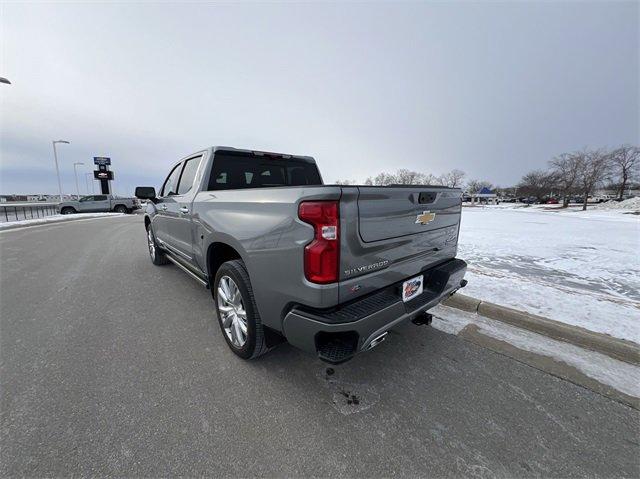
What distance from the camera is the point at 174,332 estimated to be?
3186 millimetres

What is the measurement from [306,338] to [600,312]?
377 centimetres

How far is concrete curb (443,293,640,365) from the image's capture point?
2.67 metres

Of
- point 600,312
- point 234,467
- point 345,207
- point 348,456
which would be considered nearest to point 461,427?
point 348,456

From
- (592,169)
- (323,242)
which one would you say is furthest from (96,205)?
(592,169)

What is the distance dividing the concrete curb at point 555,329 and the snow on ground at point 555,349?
0.07 meters

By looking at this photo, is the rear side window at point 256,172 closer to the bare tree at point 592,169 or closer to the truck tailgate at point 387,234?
the truck tailgate at point 387,234

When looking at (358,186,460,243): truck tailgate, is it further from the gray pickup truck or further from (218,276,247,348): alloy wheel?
(218,276,247,348): alloy wheel

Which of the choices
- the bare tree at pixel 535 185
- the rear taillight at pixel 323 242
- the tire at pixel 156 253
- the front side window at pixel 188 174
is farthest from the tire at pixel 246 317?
the bare tree at pixel 535 185

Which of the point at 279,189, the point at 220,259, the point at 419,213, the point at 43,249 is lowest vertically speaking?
the point at 43,249

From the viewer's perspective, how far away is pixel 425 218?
8.02ft

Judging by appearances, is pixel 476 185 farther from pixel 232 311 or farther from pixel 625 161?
pixel 232 311

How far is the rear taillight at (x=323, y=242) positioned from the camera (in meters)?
1.77

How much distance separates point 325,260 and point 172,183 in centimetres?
395

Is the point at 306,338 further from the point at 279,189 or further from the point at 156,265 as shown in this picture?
the point at 156,265
